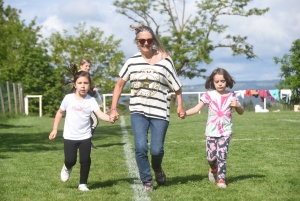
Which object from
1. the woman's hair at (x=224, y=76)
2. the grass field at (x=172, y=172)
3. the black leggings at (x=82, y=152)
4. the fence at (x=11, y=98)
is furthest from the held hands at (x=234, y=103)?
the fence at (x=11, y=98)

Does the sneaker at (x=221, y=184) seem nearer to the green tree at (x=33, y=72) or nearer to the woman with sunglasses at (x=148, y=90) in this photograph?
the woman with sunglasses at (x=148, y=90)

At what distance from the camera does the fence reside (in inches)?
1261

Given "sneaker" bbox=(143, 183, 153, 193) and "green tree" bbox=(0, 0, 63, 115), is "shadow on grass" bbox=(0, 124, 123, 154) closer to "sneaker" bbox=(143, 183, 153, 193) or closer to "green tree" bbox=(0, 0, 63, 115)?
"sneaker" bbox=(143, 183, 153, 193)

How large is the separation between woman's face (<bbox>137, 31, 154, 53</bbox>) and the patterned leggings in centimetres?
141

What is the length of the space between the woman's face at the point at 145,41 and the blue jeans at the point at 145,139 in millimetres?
784

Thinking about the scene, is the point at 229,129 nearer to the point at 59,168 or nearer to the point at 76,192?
the point at 76,192

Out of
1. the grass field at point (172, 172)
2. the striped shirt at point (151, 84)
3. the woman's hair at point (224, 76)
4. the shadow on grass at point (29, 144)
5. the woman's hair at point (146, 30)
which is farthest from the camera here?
the shadow on grass at point (29, 144)

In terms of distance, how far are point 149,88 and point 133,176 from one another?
1944 millimetres

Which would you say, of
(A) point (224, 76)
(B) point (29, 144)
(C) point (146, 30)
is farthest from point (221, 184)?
(B) point (29, 144)

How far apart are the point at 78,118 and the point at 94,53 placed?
48.9 m

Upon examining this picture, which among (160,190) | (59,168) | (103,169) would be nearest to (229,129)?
(160,190)

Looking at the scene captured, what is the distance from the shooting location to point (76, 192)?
7.71 metres

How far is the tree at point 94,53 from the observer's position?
55891 mm

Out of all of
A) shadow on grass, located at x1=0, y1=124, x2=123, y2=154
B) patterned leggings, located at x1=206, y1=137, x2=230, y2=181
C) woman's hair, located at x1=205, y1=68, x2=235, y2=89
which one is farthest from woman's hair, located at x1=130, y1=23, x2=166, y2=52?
shadow on grass, located at x1=0, y1=124, x2=123, y2=154
